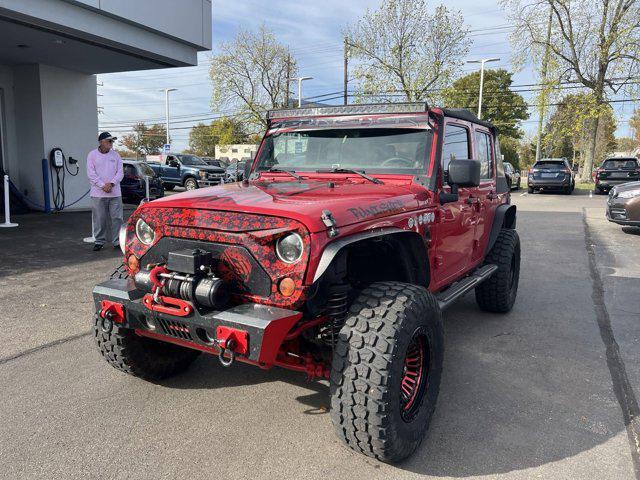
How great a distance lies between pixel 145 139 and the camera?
8938 centimetres

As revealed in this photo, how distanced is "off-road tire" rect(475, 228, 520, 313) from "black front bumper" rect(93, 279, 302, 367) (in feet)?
10.4

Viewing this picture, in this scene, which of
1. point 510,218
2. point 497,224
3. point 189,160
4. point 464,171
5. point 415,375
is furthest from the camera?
point 189,160

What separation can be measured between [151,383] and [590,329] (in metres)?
4.08

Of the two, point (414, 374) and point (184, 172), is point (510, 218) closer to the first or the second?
point (414, 374)

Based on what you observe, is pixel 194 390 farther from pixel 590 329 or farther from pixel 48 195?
pixel 48 195

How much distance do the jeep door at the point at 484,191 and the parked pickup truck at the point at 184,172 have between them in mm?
18142

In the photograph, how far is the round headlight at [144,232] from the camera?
9.84 feet

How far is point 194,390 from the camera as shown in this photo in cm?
351

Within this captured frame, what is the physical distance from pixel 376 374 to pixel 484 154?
129 inches

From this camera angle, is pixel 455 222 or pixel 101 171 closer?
→ pixel 455 222

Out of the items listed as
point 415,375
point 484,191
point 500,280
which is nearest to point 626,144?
point 500,280

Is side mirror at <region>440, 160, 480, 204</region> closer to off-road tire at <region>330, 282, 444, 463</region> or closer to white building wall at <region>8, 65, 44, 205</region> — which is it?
off-road tire at <region>330, 282, 444, 463</region>

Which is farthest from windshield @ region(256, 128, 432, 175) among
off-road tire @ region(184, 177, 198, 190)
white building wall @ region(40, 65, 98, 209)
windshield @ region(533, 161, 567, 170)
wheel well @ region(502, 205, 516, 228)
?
windshield @ region(533, 161, 567, 170)

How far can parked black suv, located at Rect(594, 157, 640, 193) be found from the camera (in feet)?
69.8
